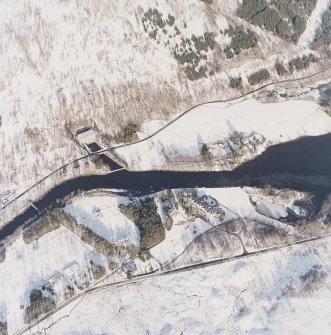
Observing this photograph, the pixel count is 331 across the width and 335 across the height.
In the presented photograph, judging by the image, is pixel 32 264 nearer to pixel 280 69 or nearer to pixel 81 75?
pixel 81 75

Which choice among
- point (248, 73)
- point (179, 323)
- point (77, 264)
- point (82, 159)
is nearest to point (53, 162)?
point (82, 159)

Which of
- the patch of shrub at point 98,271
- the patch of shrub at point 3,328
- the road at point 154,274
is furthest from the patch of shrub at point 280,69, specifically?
the patch of shrub at point 3,328

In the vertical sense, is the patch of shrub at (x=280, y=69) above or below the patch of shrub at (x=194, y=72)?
below

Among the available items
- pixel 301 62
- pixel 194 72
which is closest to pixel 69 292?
pixel 194 72

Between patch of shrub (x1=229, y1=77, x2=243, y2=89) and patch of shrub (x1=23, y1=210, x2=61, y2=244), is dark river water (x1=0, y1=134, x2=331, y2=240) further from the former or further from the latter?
patch of shrub (x1=229, y1=77, x2=243, y2=89)

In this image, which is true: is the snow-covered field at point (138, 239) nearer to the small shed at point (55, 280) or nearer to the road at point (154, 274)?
the small shed at point (55, 280)

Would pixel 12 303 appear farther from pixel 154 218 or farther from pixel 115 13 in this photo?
pixel 115 13

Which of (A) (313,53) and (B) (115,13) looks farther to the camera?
(A) (313,53)
